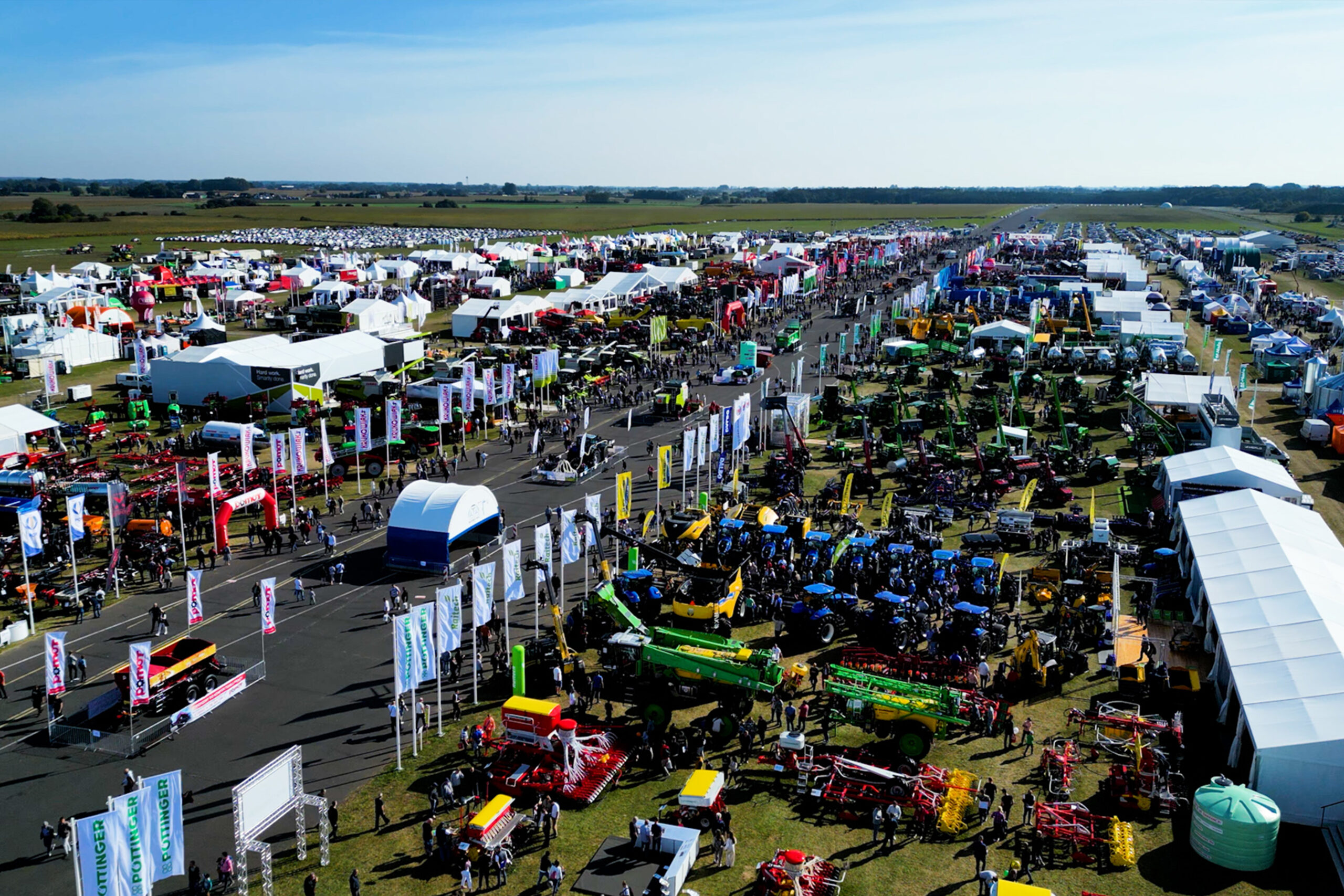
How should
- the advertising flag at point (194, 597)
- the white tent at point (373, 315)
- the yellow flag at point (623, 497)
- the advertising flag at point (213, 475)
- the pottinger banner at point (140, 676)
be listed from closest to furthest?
the pottinger banner at point (140, 676), the advertising flag at point (194, 597), the advertising flag at point (213, 475), the yellow flag at point (623, 497), the white tent at point (373, 315)

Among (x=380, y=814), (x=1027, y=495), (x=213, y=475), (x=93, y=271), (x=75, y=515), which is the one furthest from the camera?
(x=93, y=271)

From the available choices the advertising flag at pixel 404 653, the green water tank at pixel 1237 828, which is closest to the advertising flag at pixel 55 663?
the advertising flag at pixel 404 653

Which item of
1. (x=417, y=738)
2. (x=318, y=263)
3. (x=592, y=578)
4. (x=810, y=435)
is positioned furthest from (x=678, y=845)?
(x=318, y=263)

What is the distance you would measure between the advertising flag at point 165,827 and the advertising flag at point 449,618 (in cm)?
736

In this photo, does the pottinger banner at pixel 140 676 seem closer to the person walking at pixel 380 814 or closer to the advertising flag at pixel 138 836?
the person walking at pixel 380 814

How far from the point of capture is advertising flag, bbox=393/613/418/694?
20.5m

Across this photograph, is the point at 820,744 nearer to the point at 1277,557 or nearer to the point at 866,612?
the point at 866,612

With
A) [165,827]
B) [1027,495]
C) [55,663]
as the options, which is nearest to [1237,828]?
[165,827]

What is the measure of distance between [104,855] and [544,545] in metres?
13.8

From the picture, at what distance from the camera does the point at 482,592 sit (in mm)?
23672

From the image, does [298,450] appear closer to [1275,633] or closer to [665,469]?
[665,469]

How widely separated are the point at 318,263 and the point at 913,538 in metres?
90.3

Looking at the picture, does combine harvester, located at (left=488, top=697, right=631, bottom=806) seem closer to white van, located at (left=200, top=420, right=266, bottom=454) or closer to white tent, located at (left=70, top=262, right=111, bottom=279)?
white van, located at (left=200, top=420, right=266, bottom=454)

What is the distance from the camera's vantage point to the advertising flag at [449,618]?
2209 centimetres
